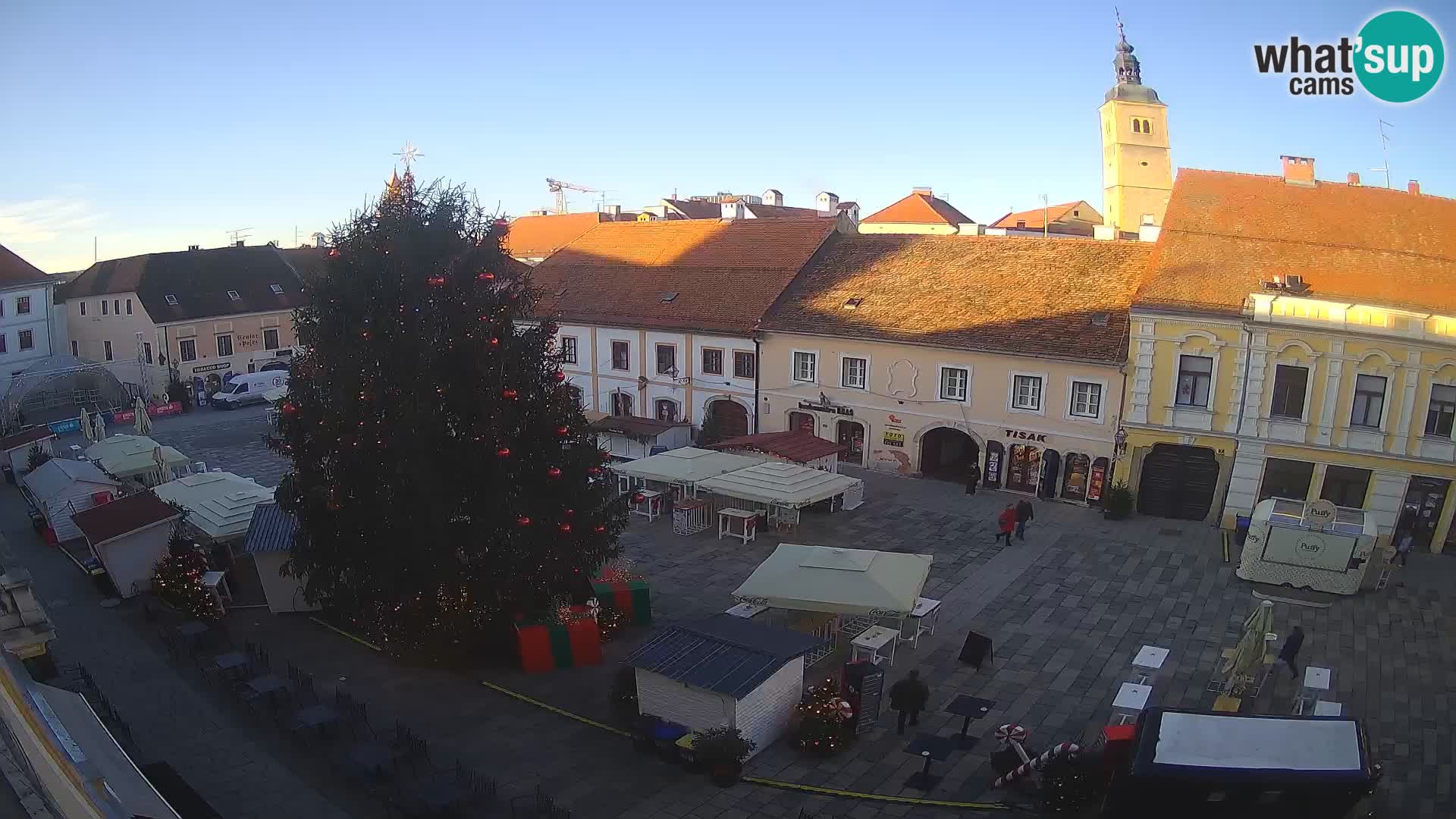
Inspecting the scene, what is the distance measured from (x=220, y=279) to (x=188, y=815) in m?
46.6

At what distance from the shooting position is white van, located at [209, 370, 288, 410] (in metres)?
45.7

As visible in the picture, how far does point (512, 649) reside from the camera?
1748 cm

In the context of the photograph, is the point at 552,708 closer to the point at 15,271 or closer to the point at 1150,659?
the point at 1150,659

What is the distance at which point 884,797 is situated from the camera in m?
13.2

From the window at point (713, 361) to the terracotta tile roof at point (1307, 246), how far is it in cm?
1423

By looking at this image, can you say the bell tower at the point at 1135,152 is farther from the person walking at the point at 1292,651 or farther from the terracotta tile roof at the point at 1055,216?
the person walking at the point at 1292,651

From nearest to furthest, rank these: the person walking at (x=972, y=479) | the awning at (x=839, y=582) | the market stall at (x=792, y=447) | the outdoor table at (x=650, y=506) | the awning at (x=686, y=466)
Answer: the awning at (x=839, y=582)
the awning at (x=686, y=466)
the outdoor table at (x=650, y=506)
the market stall at (x=792, y=447)
the person walking at (x=972, y=479)

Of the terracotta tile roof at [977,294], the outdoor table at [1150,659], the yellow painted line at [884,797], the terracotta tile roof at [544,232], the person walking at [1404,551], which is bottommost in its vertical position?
the yellow painted line at [884,797]

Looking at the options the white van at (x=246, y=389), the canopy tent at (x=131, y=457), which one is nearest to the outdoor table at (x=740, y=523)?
the canopy tent at (x=131, y=457)

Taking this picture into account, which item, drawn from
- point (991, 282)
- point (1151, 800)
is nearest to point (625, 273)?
point (991, 282)

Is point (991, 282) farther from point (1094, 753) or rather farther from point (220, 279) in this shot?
point (220, 279)

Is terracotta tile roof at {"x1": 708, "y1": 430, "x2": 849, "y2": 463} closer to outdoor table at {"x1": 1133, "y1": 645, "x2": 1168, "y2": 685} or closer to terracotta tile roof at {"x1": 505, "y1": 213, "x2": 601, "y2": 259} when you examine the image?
outdoor table at {"x1": 1133, "y1": 645, "x2": 1168, "y2": 685}

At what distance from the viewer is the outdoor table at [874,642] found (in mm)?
16672

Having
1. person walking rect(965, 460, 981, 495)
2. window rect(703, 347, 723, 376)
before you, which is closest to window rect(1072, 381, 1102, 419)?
person walking rect(965, 460, 981, 495)
